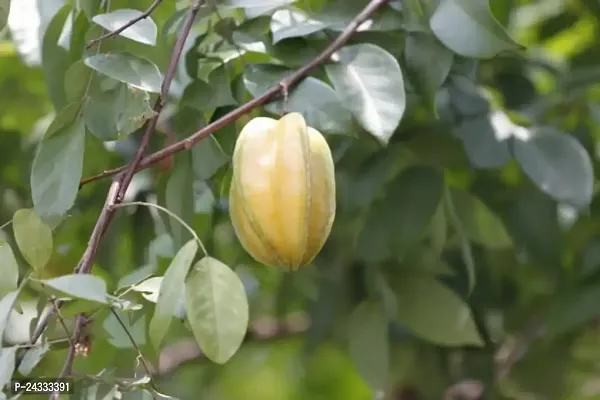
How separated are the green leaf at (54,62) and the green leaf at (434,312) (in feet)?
1.31

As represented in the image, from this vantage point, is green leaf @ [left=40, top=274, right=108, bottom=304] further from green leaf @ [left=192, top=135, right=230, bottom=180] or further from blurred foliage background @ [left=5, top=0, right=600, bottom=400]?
green leaf @ [left=192, top=135, right=230, bottom=180]

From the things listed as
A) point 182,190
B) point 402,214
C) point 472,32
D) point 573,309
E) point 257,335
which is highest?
point 472,32

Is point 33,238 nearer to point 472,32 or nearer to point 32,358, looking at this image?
point 32,358

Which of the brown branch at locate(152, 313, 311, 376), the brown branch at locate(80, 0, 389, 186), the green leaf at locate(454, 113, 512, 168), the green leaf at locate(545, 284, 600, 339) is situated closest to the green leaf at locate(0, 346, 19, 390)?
the brown branch at locate(80, 0, 389, 186)

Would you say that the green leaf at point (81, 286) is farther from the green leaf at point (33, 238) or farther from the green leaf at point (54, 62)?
the green leaf at point (54, 62)

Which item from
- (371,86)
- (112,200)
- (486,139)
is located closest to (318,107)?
(371,86)

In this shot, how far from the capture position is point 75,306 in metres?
0.47

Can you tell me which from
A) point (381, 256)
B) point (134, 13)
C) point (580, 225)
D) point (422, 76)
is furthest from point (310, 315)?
point (134, 13)

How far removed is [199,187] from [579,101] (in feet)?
1.48

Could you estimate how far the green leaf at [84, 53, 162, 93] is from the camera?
1.70 ft

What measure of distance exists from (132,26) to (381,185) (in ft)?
1.17

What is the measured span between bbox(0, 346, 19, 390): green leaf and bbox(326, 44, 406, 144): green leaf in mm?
261

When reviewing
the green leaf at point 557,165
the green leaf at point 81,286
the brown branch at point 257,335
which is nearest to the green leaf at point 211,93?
the green leaf at point 81,286

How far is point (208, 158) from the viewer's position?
2.06 ft
